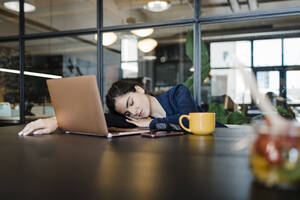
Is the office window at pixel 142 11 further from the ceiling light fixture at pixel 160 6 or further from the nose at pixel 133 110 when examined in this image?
the nose at pixel 133 110

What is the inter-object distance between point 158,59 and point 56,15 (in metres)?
4.22

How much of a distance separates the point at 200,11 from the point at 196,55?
18.2 inches

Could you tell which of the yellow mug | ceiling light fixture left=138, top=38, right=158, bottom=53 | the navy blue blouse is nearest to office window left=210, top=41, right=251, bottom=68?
ceiling light fixture left=138, top=38, right=158, bottom=53

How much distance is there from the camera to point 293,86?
307 centimetres

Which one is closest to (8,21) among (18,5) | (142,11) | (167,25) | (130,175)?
(18,5)

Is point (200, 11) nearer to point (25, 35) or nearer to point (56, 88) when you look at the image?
point (56, 88)

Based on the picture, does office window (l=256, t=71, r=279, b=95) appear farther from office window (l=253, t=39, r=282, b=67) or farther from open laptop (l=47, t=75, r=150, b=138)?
open laptop (l=47, t=75, r=150, b=138)

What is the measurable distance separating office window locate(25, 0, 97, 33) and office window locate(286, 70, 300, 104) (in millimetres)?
2603

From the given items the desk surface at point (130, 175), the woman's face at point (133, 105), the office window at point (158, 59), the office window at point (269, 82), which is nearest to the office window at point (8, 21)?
the office window at point (158, 59)

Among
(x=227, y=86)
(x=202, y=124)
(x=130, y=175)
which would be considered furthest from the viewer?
(x=227, y=86)

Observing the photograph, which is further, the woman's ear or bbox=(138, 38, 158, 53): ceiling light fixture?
bbox=(138, 38, 158, 53): ceiling light fixture

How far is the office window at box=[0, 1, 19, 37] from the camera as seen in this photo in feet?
12.0

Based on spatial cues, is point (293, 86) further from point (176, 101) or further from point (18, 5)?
point (18, 5)

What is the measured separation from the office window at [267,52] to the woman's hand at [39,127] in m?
3.12
